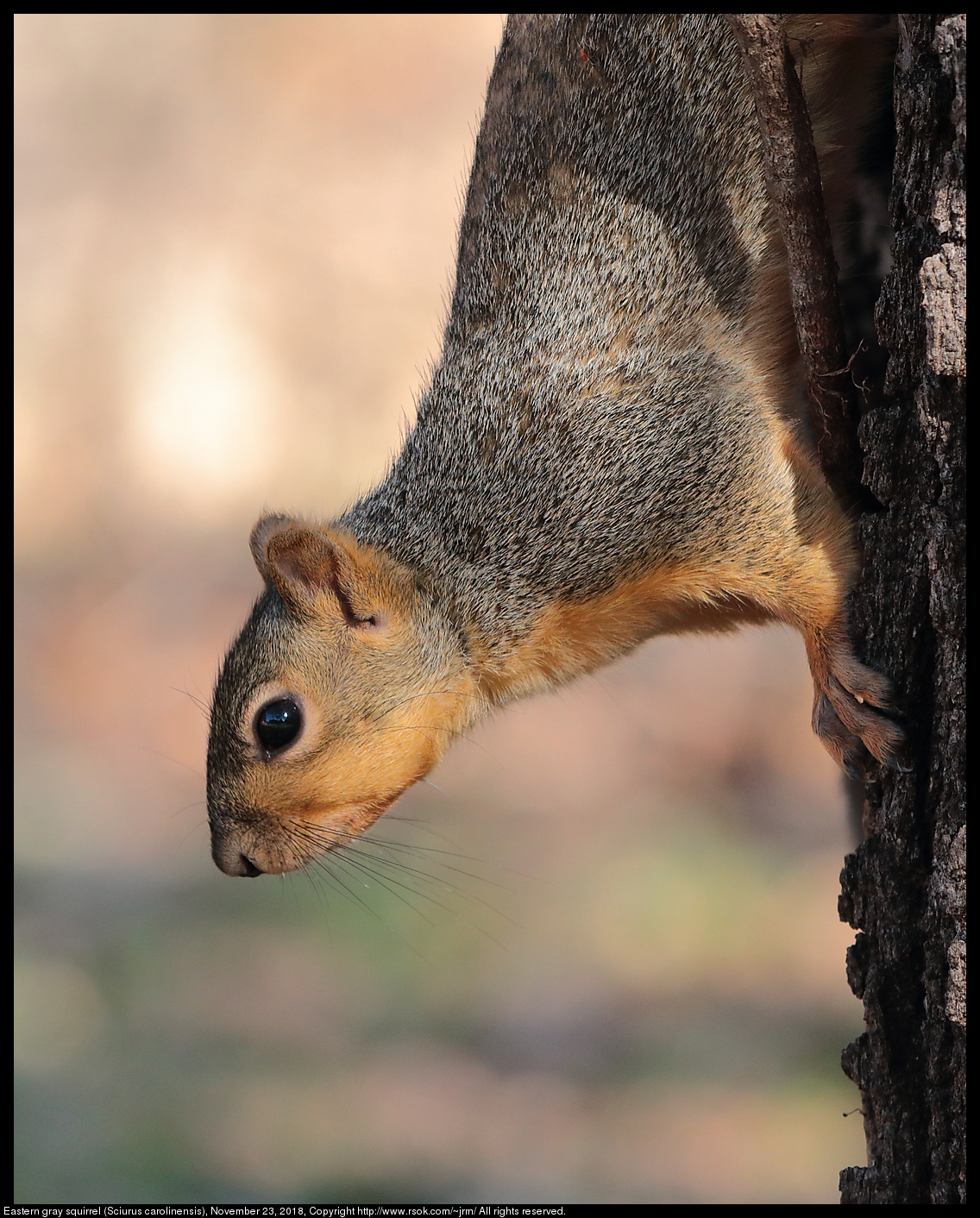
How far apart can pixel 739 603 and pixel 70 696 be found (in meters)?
4.44

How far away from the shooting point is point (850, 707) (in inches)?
73.7

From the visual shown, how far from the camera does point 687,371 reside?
7.45 feet

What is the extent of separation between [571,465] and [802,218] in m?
0.66

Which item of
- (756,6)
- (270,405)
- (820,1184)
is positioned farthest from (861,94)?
(270,405)

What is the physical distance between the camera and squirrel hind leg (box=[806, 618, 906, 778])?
1817mm

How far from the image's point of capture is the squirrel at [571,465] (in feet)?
7.33

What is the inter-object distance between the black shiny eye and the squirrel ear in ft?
0.71

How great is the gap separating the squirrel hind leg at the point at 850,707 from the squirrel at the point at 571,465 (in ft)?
0.11

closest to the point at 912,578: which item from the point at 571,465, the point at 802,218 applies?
the point at 802,218

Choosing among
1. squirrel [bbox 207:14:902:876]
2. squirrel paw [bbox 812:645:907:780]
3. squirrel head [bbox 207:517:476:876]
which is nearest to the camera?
squirrel paw [bbox 812:645:907:780]

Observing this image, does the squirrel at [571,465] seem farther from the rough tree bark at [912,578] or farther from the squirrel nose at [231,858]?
the rough tree bark at [912,578]

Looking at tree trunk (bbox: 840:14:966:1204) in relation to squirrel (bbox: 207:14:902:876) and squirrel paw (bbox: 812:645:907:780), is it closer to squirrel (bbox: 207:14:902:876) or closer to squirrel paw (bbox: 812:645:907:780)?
squirrel paw (bbox: 812:645:907:780)

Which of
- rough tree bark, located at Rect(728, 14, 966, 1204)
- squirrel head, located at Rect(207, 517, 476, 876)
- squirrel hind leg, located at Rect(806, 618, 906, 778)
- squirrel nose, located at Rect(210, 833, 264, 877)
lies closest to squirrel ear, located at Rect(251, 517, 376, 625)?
squirrel head, located at Rect(207, 517, 476, 876)

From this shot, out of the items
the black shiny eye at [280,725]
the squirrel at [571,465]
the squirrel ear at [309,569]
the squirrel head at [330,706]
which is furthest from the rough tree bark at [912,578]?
the black shiny eye at [280,725]
